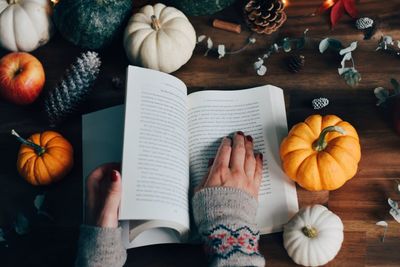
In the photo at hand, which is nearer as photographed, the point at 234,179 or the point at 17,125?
the point at 234,179

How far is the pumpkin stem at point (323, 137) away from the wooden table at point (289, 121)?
0.36 feet

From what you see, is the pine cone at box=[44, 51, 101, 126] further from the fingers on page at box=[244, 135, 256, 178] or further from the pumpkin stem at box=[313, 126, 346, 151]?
the pumpkin stem at box=[313, 126, 346, 151]

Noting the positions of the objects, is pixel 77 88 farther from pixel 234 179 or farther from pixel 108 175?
pixel 234 179

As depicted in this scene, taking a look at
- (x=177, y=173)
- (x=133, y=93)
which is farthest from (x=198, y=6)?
(x=177, y=173)

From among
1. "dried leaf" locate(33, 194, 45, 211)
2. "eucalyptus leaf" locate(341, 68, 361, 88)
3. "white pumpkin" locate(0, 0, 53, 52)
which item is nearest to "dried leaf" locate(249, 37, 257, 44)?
"eucalyptus leaf" locate(341, 68, 361, 88)

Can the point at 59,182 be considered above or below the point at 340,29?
below

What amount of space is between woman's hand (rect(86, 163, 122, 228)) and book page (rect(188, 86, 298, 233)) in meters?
0.16

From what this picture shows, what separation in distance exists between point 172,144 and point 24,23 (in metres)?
0.41

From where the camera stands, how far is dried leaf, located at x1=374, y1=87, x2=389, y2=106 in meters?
1.11

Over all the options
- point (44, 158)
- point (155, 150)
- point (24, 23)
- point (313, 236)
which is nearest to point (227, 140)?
point (155, 150)

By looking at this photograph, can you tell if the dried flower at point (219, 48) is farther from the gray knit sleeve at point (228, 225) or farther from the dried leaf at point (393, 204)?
the dried leaf at point (393, 204)

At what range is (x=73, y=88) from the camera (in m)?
1.09

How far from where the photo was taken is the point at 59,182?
1098 mm

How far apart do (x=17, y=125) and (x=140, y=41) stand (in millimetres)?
319
